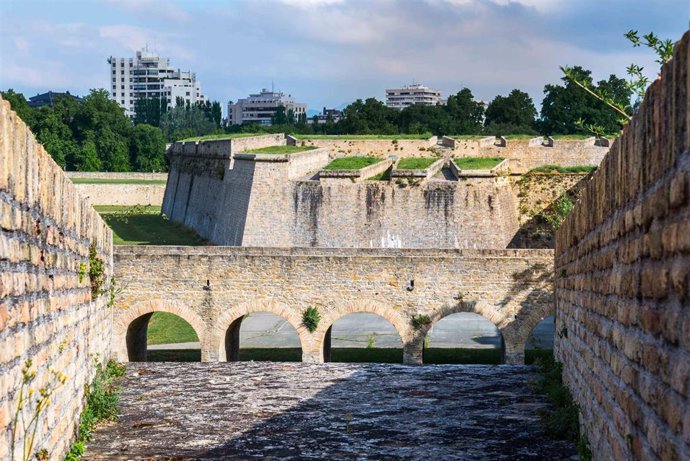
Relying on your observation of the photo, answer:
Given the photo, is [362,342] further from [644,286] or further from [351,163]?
[644,286]

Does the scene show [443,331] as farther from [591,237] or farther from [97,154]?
[97,154]

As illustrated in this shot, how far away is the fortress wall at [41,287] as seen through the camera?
4793mm

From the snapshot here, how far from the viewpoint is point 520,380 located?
A: 11.5m

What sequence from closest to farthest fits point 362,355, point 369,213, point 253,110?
point 362,355 → point 369,213 → point 253,110

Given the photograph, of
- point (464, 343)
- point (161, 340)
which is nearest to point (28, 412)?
point (464, 343)

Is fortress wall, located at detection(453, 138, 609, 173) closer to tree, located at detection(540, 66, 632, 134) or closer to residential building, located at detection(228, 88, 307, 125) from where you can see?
tree, located at detection(540, 66, 632, 134)

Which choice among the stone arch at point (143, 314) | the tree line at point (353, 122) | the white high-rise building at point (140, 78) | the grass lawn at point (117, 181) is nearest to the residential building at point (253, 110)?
the white high-rise building at point (140, 78)

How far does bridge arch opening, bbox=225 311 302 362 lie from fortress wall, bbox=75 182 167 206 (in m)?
29.2

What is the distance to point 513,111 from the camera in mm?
55844

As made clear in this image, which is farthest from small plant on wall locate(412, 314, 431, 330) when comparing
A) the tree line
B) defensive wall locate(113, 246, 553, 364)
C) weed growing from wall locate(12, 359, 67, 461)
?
the tree line

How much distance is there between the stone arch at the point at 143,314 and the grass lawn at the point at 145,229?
12.9 meters

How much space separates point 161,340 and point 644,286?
21.8 meters

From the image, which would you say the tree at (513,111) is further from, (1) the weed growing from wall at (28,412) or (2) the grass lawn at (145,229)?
(1) the weed growing from wall at (28,412)

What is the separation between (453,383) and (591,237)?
4282 mm
